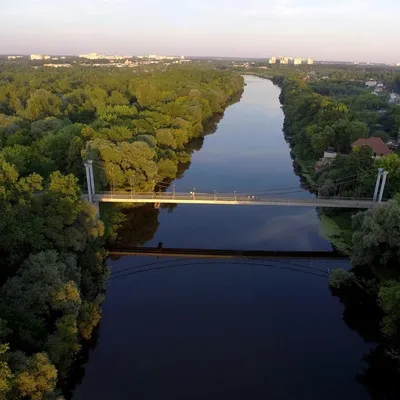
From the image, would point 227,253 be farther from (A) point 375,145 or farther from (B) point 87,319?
(A) point 375,145

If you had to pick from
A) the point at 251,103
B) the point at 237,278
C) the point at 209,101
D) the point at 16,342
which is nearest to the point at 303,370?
the point at 237,278

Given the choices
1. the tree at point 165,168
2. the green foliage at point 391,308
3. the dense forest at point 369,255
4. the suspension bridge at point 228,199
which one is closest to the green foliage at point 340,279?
the dense forest at point 369,255

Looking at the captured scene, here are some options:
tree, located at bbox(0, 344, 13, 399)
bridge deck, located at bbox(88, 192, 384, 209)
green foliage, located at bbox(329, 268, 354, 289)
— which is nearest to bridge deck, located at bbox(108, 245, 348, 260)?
bridge deck, located at bbox(88, 192, 384, 209)

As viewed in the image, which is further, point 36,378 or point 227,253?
point 227,253

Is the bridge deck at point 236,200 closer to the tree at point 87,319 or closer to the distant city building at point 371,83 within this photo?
the tree at point 87,319

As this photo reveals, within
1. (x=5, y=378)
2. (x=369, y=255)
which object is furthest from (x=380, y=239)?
(x=5, y=378)

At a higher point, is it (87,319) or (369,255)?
(369,255)

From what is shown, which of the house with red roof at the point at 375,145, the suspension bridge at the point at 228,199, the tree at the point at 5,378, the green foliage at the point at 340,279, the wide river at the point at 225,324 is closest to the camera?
the tree at the point at 5,378

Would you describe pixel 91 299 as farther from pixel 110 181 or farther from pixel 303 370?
pixel 110 181

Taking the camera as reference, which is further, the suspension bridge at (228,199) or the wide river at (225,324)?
the suspension bridge at (228,199)
